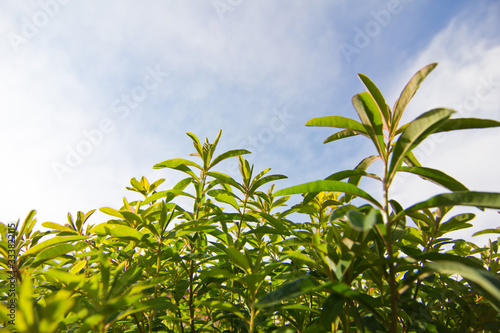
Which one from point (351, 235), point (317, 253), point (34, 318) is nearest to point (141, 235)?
point (34, 318)

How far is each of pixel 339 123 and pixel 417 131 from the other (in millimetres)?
429

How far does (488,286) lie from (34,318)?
149 cm

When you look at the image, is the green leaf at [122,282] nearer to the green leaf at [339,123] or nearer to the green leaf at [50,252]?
the green leaf at [50,252]

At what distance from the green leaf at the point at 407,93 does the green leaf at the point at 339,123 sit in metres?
0.16

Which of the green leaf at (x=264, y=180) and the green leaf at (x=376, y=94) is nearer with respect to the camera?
the green leaf at (x=376, y=94)

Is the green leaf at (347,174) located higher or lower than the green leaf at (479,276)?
higher

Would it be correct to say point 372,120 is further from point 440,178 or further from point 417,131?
point 440,178

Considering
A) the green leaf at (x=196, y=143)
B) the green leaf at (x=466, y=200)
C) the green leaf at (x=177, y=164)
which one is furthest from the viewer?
the green leaf at (x=196, y=143)

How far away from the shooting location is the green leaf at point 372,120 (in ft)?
4.97

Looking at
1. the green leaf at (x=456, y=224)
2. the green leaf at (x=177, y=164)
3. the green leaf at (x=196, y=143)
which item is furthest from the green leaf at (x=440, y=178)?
the green leaf at (x=196, y=143)

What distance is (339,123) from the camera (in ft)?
5.31

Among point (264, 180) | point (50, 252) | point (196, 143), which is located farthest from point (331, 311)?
point (196, 143)

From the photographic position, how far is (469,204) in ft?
3.61

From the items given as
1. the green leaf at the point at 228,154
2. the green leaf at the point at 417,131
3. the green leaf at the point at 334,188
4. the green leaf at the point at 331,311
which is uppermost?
the green leaf at the point at 228,154
